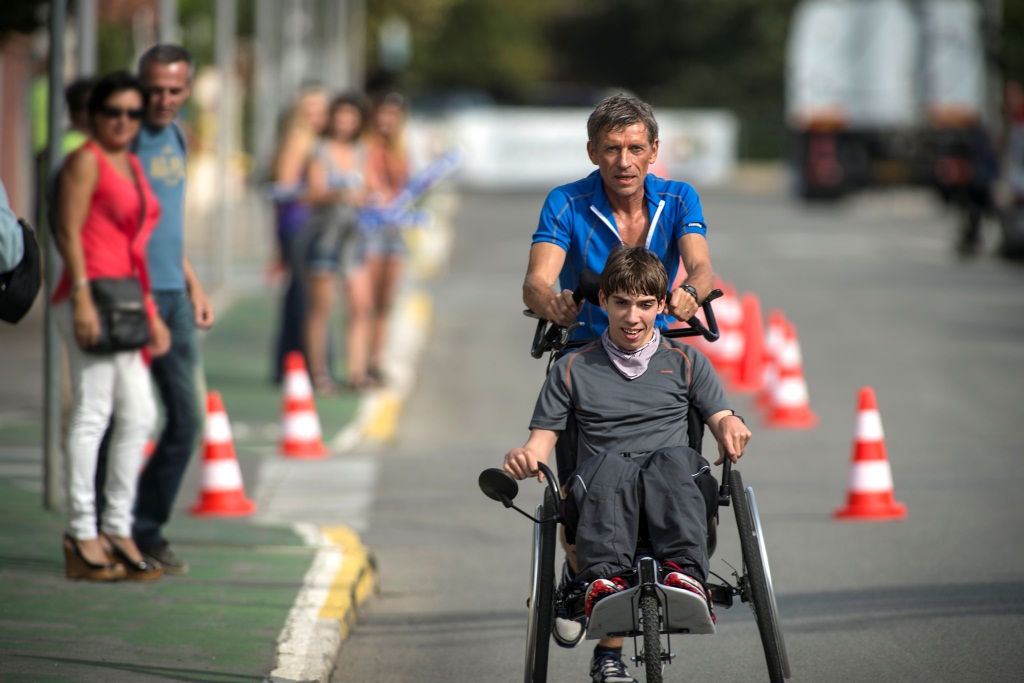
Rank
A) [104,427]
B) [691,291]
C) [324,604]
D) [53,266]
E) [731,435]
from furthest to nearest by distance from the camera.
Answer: [53,266], [104,427], [324,604], [691,291], [731,435]

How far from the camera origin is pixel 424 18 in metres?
47.6

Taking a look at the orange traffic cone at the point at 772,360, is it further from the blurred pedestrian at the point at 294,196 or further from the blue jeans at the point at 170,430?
the blue jeans at the point at 170,430

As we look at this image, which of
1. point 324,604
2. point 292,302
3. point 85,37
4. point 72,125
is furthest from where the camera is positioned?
point 292,302

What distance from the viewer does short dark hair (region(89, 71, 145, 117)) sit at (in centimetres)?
679

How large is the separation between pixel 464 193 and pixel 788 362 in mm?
33615

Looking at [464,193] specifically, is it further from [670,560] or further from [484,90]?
[670,560]

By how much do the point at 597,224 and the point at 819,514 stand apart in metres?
3.90

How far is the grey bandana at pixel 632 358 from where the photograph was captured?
516 cm

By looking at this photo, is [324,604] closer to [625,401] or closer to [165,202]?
[165,202]

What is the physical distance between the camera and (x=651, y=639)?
4.71m

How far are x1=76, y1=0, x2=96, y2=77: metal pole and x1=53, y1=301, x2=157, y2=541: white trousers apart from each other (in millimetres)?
3101

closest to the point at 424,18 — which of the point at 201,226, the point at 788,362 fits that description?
the point at 201,226

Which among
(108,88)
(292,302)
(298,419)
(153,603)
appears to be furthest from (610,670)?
(292,302)

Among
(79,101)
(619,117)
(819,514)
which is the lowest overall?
(819,514)
